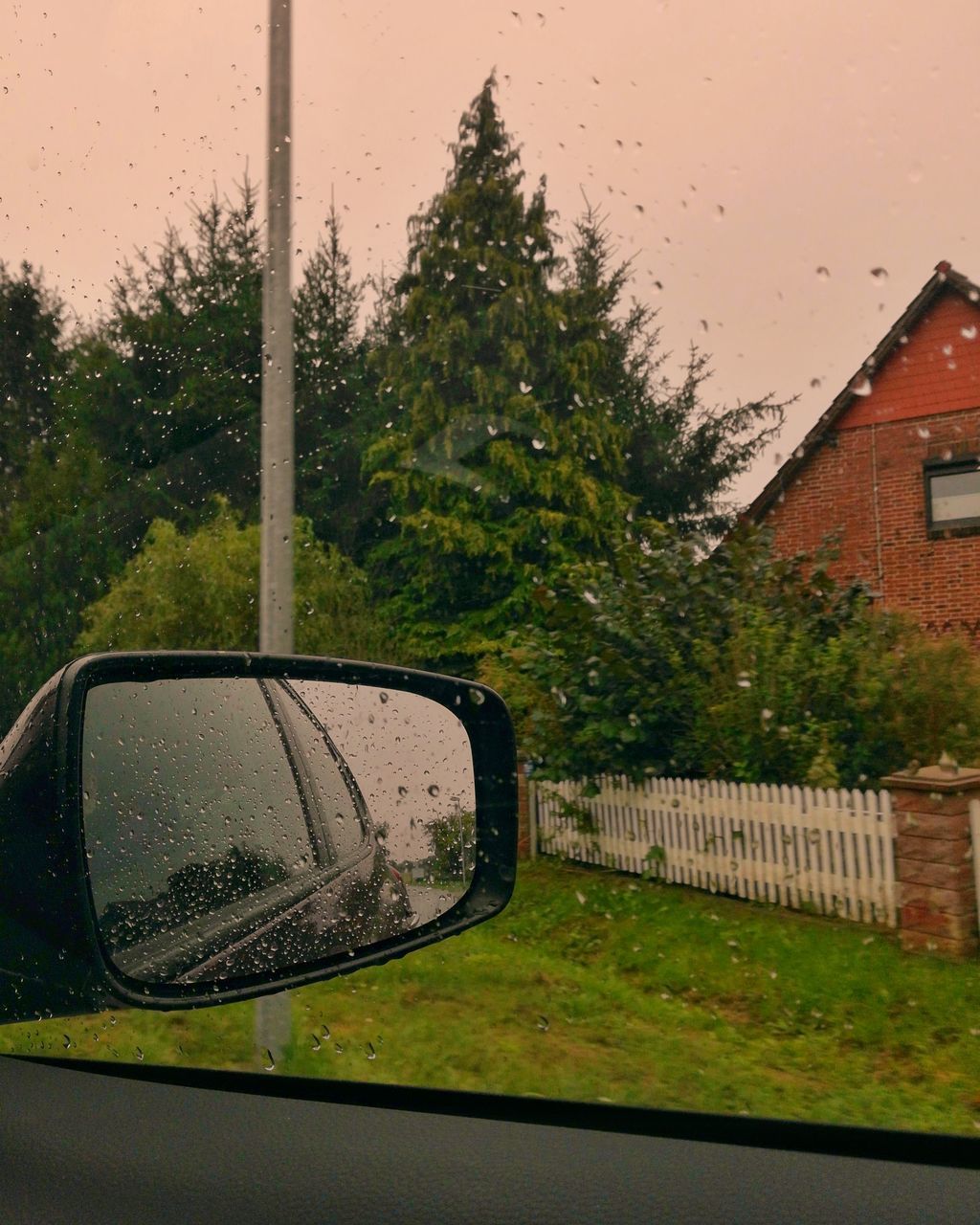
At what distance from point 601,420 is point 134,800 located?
1.30m

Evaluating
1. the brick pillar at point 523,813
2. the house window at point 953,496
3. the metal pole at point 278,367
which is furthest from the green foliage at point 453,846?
the house window at point 953,496

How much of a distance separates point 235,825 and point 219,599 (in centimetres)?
82

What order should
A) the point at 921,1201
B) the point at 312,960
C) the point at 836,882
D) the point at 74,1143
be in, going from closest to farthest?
the point at 921,1201
the point at 74,1143
the point at 312,960
the point at 836,882

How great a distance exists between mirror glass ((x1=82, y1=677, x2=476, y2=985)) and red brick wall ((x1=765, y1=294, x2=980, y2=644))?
3.00 ft

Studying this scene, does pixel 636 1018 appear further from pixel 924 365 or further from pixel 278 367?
pixel 278 367

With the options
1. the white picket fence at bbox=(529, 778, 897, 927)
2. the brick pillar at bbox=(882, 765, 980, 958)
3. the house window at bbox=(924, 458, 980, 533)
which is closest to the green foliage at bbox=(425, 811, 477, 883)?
the white picket fence at bbox=(529, 778, 897, 927)

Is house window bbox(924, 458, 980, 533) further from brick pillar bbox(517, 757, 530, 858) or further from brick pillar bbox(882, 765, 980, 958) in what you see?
brick pillar bbox(517, 757, 530, 858)

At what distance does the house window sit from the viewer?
2195mm

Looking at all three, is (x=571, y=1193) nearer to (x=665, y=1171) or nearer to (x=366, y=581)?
(x=665, y=1171)

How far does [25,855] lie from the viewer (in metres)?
1.95

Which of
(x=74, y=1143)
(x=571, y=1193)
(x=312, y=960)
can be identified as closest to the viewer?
(x=571, y=1193)

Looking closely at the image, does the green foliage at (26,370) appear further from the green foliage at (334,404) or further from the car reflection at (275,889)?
the car reflection at (275,889)

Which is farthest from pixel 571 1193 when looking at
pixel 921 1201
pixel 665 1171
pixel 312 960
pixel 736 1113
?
pixel 312 960

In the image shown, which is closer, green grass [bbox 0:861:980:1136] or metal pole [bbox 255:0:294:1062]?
green grass [bbox 0:861:980:1136]
